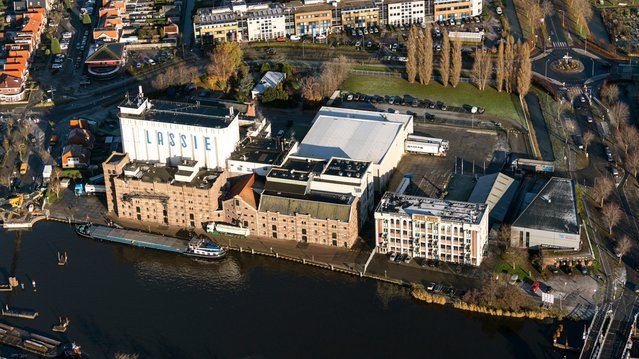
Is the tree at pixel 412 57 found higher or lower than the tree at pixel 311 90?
higher

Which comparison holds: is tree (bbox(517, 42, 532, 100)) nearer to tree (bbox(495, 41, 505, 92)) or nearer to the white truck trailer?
tree (bbox(495, 41, 505, 92))

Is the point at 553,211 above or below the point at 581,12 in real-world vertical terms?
below

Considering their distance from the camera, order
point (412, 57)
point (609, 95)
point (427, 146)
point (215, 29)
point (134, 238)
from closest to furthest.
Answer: point (134, 238)
point (427, 146)
point (609, 95)
point (412, 57)
point (215, 29)

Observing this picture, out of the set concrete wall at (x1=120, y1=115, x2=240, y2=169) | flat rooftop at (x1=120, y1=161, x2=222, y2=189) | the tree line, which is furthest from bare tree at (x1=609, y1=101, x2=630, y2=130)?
flat rooftop at (x1=120, y1=161, x2=222, y2=189)

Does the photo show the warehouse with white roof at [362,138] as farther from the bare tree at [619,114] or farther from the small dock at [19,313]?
the small dock at [19,313]

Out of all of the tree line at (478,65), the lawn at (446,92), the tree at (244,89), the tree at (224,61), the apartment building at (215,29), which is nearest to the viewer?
the lawn at (446,92)

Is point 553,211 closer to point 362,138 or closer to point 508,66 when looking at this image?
point 362,138

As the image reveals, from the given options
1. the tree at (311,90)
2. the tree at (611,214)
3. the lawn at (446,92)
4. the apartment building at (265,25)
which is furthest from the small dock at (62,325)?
the apartment building at (265,25)

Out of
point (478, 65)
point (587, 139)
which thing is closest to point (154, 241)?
point (587, 139)
